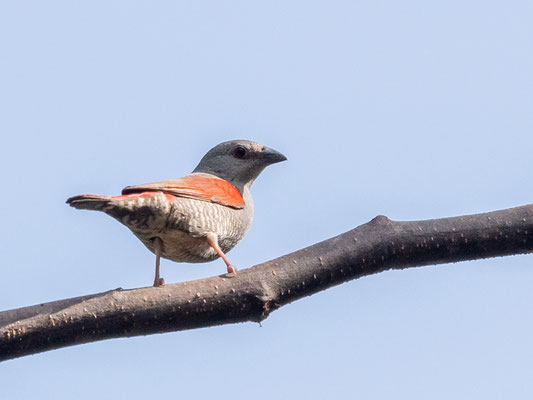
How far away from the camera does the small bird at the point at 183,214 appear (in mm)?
4781

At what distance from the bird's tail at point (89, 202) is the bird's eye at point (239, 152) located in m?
2.42

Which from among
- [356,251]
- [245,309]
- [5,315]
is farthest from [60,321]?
[356,251]

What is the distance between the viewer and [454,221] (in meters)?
3.52

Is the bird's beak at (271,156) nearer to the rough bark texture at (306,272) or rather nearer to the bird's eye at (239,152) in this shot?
the bird's eye at (239,152)

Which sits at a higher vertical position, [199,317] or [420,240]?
[420,240]

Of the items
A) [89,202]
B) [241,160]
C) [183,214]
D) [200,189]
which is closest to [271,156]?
[241,160]

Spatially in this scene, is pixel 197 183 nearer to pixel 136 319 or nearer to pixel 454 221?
pixel 136 319

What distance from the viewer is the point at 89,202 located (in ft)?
14.2

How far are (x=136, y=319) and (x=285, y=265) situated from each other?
0.85 m

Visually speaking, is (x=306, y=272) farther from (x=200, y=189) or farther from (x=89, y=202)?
(x=200, y=189)

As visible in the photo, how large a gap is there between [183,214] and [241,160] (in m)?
1.72

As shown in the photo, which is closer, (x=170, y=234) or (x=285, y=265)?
(x=285, y=265)

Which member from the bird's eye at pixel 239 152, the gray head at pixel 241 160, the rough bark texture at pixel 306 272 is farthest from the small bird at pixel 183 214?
the rough bark texture at pixel 306 272

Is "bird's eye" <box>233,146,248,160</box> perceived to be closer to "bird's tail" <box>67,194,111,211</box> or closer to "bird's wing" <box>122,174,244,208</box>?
"bird's wing" <box>122,174,244,208</box>
